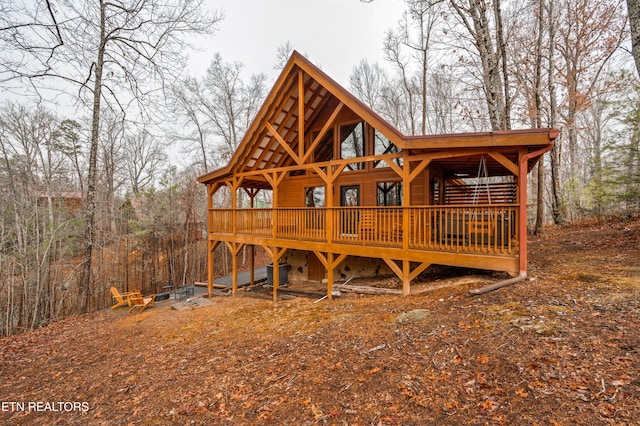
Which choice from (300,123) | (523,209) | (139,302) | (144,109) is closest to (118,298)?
(139,302)

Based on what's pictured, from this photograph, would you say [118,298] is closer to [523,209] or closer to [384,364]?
[384,364]

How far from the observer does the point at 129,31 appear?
Answer: 1100cm

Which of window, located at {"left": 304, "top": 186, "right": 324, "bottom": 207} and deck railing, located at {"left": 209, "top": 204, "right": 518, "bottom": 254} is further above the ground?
window, located at {"left": 304, "top": 186, "right": 324, "bottom": 207}

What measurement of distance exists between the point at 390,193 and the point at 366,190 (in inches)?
35.3

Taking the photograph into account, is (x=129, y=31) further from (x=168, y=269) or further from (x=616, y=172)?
(x=616, y=172)

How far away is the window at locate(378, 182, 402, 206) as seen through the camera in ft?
31.4

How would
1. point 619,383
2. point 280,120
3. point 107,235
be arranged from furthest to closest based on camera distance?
point 107,235, point 280,120, point 619,383

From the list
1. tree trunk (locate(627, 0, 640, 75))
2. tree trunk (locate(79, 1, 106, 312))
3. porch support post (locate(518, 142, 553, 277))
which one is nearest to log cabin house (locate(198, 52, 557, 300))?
porch support post (locate(518, 142, 553, 277))

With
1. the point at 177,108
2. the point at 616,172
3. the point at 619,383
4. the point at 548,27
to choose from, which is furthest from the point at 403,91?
the point at 619,383

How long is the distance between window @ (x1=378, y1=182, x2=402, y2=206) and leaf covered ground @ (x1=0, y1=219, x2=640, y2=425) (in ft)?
12.7

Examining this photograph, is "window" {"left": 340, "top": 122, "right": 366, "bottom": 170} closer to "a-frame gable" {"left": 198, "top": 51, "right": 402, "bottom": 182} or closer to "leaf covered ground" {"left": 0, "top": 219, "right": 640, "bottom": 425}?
"a-frame gable" {"left": 198, "top": 51, "right": 402, "bottom": 182}

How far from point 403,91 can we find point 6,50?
24.0 meters

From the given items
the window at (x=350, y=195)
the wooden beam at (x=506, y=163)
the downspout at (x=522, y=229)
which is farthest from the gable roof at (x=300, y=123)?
the window at (x=350, y=195)

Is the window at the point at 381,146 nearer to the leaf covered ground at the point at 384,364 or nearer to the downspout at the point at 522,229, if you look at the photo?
the downspout at the point at 522,229
